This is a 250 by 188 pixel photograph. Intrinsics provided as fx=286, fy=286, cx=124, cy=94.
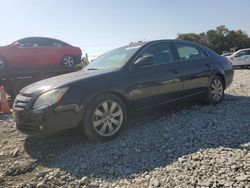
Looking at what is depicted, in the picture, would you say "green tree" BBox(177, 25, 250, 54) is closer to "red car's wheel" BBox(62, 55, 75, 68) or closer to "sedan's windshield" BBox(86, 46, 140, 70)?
"red car's wheel" BBox(62, 55, 75, 68)

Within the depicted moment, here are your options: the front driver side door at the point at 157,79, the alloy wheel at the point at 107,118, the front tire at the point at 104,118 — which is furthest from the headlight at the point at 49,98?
the front driver side door at the point at 157,79

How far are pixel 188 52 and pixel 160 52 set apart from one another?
888 millimetres

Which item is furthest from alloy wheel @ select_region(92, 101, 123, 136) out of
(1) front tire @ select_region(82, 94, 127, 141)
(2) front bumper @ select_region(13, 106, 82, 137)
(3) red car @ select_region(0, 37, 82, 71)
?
(3) red car @ select_region(0, 37, 82, 71)

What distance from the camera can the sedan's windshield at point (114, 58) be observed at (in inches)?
207

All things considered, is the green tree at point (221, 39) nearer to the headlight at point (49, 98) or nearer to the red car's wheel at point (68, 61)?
the red car's wheel at point (68, 61)

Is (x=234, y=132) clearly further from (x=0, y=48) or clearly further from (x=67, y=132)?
(x=0, y=48)

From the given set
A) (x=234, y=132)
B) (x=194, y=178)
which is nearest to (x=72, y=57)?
(x=234, y=132)

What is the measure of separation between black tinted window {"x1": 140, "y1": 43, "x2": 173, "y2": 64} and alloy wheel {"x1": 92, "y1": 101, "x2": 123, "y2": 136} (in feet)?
4.23

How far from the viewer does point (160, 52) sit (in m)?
5.69

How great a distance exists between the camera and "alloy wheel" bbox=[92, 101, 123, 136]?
14.7ft

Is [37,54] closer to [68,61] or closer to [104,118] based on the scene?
[68,61]

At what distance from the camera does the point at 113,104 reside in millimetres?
4648

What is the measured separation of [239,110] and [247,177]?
3.11 meters

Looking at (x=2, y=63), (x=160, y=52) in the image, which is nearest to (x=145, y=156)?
(x=160, y=52)
